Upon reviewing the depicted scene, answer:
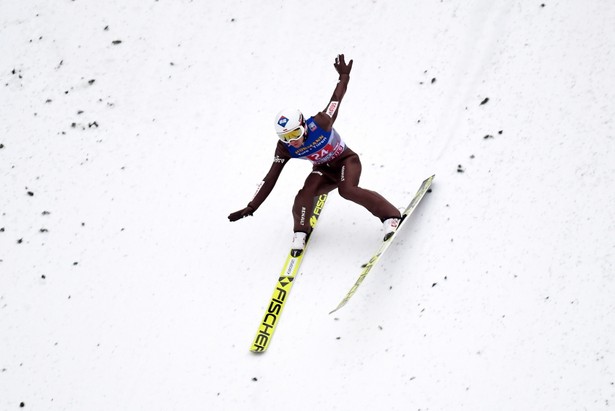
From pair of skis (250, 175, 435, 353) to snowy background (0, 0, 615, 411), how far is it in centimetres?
11

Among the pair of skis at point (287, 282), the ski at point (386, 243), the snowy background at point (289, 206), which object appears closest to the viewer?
the snowy background at point (289, 206)

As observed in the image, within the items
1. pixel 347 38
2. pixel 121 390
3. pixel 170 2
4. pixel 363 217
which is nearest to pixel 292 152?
pixel 363 217

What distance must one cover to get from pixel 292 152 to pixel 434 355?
2357mm

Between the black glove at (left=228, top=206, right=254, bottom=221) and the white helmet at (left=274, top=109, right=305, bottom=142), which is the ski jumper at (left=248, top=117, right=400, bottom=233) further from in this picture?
the white helmet at (left=274, top=109, right=305, bottom=142)

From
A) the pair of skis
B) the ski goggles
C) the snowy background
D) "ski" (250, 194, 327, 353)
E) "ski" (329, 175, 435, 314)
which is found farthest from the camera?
"ski" (250, 194, 327, 353)

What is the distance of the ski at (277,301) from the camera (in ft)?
21.0

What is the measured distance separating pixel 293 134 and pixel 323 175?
0.69 metres

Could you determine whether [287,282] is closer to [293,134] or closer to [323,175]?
[323,175]

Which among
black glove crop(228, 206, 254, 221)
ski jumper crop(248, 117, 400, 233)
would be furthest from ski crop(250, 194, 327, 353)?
black glove crop(228, 206, 254, 221)

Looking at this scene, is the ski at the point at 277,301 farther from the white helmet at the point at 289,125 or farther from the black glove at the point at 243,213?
the white helmet at the point at 289,125

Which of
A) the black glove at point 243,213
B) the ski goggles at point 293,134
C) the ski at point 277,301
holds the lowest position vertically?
the ski at point 277,301

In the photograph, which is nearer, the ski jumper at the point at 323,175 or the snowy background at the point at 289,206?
the snowy background at the point at 289,206

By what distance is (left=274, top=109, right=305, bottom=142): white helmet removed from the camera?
625cm

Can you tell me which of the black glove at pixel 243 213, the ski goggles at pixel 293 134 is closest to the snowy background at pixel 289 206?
the black glove at pixel 243 213
